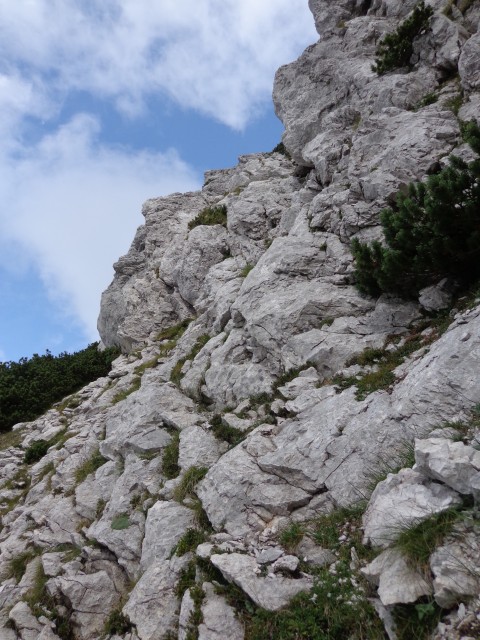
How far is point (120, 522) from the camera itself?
435 inches

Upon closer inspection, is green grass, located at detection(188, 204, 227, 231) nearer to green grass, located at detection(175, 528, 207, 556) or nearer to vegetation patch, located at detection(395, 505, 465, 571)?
green grass, located at detection(175, 528, 207, 556)

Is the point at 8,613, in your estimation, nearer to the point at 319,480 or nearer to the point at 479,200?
the point at 319,480

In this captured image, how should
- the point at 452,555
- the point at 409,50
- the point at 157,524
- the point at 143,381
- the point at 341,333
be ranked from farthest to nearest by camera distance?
1. the point at 409,50
2. the point at 143,381
3. the point at 341,333
4. the point at 157,524
5. the point at 452,555

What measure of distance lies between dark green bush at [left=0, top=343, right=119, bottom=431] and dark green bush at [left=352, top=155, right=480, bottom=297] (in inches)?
825

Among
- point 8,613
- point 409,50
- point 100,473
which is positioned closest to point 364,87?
point 409,50

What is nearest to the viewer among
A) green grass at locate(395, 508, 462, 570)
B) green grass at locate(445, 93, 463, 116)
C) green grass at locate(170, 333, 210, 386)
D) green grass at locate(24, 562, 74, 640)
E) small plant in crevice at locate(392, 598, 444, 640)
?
small plant in crevice at locate(392, 598, 444, 640)

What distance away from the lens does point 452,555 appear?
189 inches

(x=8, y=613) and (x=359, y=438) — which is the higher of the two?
(x=8, y=613)

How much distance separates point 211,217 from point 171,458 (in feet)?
67.6

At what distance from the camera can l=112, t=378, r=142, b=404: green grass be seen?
18578 mm

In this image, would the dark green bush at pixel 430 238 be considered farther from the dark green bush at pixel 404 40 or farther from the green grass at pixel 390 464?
the dark green bush at pixel 404 40

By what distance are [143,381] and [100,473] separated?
4.70m

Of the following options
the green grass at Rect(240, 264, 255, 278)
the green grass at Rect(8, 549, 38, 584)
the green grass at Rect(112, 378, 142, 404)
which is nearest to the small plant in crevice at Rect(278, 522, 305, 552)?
the green grass at Rect(8, 549, 38, 584)

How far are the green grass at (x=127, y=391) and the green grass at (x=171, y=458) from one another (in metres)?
6.15
